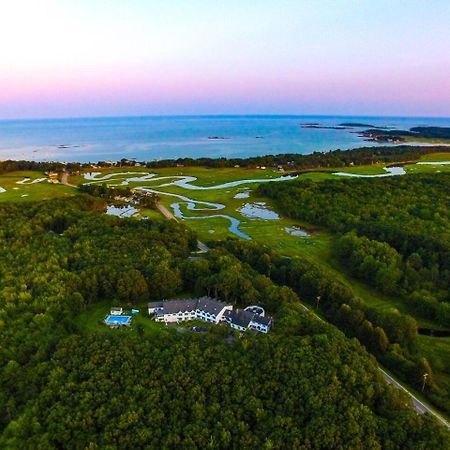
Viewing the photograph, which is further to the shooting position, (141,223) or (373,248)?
(141,223)

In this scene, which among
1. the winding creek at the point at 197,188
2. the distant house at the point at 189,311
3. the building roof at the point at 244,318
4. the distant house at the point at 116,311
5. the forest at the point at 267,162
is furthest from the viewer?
the forest at the point at 267,162

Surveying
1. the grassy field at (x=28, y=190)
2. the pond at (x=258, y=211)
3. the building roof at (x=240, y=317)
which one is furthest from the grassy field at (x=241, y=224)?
the building roof at (x=240, y=317)

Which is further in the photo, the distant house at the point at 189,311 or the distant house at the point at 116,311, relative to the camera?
the distant house at the point at 116,311

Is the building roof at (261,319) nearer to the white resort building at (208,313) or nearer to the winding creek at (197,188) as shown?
the white resort building at (208,313)

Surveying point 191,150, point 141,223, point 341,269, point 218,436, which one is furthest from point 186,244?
point 191,150

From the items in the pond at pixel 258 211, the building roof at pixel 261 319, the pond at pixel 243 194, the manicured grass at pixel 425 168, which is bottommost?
the manicured grass at pixel 425 168

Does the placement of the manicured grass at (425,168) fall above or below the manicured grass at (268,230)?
below

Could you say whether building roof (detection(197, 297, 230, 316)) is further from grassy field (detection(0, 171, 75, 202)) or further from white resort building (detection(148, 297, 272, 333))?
grassy field (detection(0, 171, 75, 202))

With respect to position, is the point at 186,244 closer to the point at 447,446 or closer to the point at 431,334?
the point at 431,334
